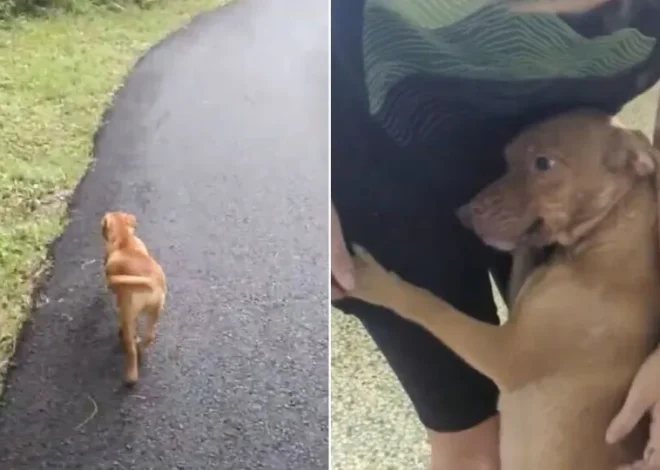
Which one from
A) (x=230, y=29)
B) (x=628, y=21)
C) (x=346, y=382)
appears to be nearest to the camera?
(x=628, y=21)

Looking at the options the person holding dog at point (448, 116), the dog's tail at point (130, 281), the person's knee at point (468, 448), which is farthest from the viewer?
the dog's tail at point (130, 281)

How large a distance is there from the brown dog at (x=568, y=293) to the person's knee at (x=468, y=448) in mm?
23

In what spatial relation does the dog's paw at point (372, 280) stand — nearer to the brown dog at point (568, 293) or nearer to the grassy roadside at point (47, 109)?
the brown dog at point (568, 293)

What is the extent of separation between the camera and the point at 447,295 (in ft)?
2.61

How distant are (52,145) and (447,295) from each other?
0.56 meters

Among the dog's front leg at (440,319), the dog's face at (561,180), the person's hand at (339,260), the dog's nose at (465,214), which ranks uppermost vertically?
the dog's face at (561,180)

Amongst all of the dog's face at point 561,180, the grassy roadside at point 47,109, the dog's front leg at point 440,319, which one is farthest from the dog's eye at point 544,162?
the grassy roadside at point 47,109

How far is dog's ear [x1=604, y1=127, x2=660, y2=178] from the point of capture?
0.73 metres

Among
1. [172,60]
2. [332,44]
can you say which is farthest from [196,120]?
[332,44]

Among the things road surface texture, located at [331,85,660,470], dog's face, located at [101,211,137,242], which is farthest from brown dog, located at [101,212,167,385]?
road surface texture, located at [331,85,660,470]

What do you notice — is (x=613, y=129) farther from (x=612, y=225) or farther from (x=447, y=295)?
(x=447, y=295)

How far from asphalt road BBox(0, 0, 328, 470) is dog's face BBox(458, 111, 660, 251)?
1.16 ft

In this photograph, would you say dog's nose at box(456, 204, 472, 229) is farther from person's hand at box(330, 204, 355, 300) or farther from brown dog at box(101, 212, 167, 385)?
brown dog at box(101, 212, 167, 385)

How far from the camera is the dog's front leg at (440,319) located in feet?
2.60
